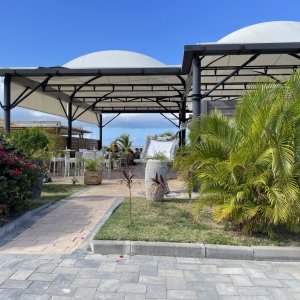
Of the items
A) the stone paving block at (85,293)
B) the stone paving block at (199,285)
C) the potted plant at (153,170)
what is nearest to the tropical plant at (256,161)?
the stone paving block at (199,285)

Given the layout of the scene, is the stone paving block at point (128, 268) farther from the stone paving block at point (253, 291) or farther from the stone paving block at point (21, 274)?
the stone paving block at point (253, 291)

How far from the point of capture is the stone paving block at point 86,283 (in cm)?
323

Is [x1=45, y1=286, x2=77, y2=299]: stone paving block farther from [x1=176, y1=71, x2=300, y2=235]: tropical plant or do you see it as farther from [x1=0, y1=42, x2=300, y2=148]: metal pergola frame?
[x1=0, y1=42, x2=300, y2=148]: metal pergola frame

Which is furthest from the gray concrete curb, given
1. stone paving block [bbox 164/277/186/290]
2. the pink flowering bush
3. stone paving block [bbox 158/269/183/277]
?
the pink flowering bush

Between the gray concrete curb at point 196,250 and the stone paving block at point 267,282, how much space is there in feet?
2.10

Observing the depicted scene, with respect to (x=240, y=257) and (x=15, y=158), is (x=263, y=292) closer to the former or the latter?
(x=240, y=257)

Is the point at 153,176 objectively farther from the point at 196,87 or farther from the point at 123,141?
the point at 123,141

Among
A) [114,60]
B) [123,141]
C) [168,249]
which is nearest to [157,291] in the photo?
[168,249]

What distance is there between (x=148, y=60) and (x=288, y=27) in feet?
15.2

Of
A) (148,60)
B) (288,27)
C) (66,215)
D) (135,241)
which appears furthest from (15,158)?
(288,27)

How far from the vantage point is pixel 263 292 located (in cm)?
312

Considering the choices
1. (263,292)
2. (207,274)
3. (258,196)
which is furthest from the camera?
(258,196)

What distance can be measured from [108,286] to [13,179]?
2.97m

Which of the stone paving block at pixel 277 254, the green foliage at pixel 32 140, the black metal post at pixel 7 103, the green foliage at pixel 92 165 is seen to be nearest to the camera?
the stone paving block at pixel 277 254
